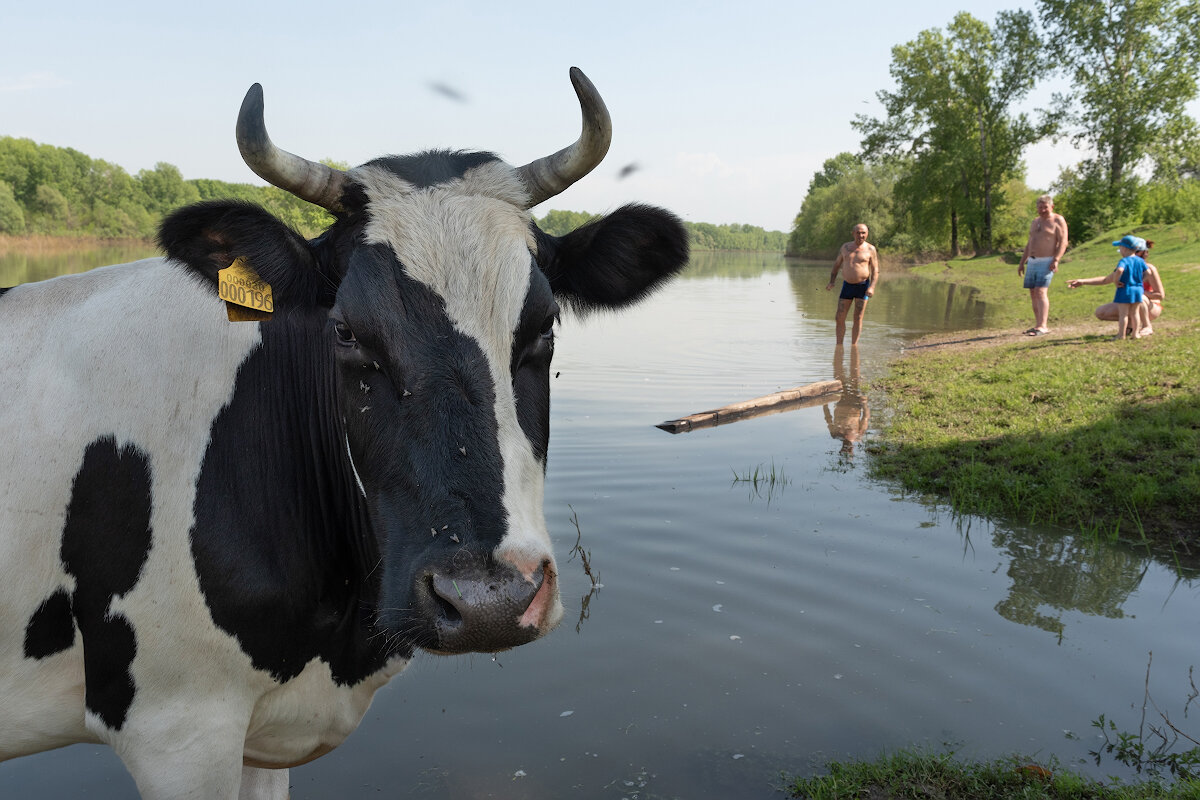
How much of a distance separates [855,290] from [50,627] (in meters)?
13.6

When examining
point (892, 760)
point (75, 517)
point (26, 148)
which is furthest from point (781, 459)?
point (26, 148)

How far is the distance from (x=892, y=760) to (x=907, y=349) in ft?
42.0

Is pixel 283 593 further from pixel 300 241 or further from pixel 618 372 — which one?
pixel 618 372

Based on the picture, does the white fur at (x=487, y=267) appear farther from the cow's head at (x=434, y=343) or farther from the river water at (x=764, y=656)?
the river water at (x=764, y=656)

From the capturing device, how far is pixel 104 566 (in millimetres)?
2324

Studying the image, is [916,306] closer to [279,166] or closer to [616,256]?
[616,256]

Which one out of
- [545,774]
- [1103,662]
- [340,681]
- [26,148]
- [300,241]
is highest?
[26,148]

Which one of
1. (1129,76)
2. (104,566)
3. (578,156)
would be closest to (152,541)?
(104,566)

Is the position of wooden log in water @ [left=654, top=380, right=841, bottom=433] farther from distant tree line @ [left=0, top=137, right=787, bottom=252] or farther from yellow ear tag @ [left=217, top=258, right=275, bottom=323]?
distant tree line @ [left=0, top=137, right=787, bottom=252]

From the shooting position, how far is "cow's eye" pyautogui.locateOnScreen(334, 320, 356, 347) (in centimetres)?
230

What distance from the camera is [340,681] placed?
8.60ft

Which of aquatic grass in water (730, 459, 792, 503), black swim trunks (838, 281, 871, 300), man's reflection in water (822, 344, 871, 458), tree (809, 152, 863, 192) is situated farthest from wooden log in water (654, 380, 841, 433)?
tree (809, 152, 863, 192)

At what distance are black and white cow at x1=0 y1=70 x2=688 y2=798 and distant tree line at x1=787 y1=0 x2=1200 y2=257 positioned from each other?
4235cm

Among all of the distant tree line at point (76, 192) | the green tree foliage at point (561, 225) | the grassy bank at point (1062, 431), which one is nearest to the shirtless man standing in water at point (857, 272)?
the grassy bank at point (1062, 431)
